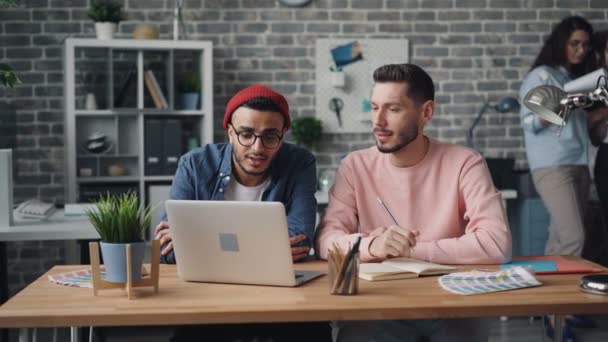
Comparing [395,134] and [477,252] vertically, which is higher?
[395,134]

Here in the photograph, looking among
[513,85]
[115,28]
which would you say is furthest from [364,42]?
[115,28]

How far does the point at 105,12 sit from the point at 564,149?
275 cm

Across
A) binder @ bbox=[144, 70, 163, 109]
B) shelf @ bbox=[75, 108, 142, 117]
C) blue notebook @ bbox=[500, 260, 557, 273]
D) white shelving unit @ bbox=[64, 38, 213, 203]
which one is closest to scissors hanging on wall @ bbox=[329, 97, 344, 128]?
white shelving unit @ bbox=[64, 38, 213, 203]

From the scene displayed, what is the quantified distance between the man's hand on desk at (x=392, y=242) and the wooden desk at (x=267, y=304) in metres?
0.16

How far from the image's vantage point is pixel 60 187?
5.05m

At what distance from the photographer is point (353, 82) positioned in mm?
5336

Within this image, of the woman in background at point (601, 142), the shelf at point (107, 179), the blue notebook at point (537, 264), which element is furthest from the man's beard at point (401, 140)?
the shelf at point (107, 179)

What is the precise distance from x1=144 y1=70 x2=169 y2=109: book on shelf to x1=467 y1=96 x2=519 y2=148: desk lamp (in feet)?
6.70

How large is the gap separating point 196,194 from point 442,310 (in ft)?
3.34

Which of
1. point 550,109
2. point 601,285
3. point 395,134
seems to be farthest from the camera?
point 395,134

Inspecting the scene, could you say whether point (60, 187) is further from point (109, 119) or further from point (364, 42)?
point (364, 42)

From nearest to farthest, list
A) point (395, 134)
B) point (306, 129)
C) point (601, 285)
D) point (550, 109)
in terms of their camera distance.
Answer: point (601, 285)
point (550, 109)
point (395, 134)
point (306, 129)

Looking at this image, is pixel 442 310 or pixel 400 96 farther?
pixel 400 96

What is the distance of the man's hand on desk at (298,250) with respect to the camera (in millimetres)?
2307
